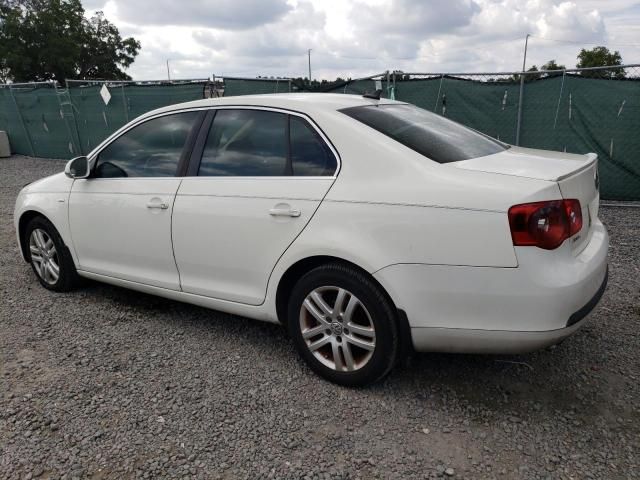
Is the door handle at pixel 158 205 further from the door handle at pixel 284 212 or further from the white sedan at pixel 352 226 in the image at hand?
the door handle at pixel 284 212

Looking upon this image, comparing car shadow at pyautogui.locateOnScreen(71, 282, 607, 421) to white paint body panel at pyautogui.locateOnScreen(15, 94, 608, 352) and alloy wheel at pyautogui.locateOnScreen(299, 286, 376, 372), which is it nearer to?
alloy wheel at pyautogui.locateOnScreen(299, 286, 376, 372)

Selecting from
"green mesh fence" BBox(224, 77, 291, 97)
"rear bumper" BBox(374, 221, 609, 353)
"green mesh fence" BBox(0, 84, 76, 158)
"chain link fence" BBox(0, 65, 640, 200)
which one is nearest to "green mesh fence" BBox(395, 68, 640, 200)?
"chain link fence" BBox(0, 65, 640, 200)

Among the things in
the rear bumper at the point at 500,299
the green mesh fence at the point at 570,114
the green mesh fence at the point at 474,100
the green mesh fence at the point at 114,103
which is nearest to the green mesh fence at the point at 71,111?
the green mesh fence at the point at 114,103

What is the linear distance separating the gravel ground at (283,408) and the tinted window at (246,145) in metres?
1.22

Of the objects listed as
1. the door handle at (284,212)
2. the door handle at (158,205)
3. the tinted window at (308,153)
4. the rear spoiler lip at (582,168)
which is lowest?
the door handle at (158,205)

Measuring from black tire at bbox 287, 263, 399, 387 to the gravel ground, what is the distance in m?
0.13

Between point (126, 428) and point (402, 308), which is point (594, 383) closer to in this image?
point (402, 308)

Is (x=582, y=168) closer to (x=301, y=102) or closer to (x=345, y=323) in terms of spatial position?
(x=345, y=323)

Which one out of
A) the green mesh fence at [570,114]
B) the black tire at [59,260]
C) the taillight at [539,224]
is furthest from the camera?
the green mesh fence at [570,114]

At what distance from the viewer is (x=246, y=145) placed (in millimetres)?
3172

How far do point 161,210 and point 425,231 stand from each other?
1.87 metres

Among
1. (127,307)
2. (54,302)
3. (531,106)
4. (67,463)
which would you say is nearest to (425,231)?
(67,463)

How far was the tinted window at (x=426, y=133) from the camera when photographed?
273 centimetres

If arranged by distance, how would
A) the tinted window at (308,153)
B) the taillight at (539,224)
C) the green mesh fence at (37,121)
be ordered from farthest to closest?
the green mesh fence at (37,121)
the tinted window at (308,153)
the taillight at (539,224)
